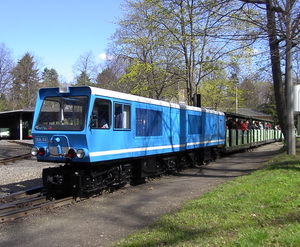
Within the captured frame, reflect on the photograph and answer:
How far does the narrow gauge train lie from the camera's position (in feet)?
26.5

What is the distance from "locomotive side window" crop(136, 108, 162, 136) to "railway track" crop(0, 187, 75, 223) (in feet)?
10.5

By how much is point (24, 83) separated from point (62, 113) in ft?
216

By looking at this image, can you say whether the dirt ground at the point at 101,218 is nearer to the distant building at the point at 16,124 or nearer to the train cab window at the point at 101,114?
the train cab window at the point at 101,114

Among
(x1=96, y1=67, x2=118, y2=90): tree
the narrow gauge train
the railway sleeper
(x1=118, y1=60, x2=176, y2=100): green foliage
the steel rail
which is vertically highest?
(x1=96, y1=67, x2=118, y2=90): tree

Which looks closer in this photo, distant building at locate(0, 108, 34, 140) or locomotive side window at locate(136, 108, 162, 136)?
locomotive side window at locate(136, 108, 162, 136)

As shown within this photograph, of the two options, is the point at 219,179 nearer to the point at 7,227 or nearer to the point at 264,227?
the point at 264,227

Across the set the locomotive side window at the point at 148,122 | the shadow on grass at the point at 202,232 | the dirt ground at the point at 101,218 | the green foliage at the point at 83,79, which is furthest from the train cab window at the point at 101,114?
the green foliage at the point at 83,79

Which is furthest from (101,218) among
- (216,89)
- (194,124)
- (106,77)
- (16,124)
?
(106,77)

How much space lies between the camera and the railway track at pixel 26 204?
269 inches

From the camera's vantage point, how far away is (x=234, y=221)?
5.72 meters

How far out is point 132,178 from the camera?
435 inches

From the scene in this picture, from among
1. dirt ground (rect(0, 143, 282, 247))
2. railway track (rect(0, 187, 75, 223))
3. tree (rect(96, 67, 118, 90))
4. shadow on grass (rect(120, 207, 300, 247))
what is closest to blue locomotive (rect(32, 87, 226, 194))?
railway track (rect(0, 187, 75, 223))

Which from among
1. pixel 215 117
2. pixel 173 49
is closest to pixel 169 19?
pixel 173 49

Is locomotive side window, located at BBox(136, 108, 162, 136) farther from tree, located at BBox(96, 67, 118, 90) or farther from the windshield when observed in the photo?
tree, located at BBox(96, 67, 118, 90)
